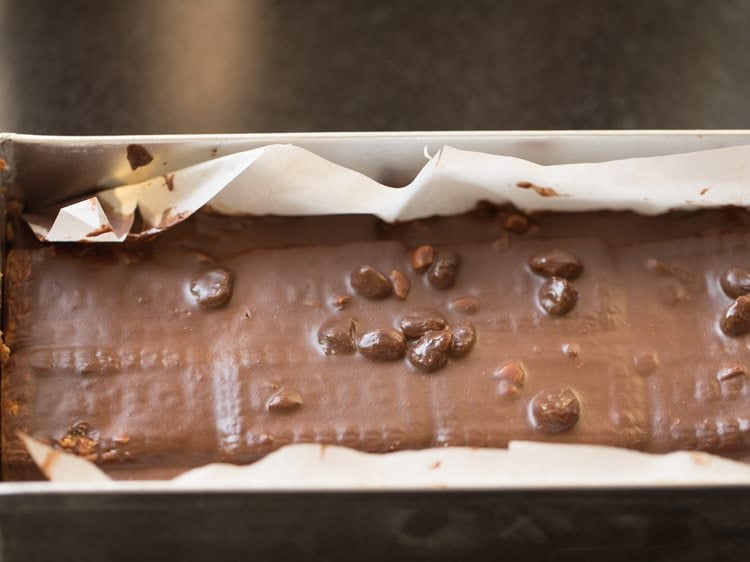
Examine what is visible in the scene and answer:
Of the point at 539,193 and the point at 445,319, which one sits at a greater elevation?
the point at 539,193

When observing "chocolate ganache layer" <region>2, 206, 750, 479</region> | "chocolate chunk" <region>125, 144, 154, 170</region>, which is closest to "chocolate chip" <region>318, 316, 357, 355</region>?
"chocolate ganache layer" <region>2, 206, 750, 479</region>

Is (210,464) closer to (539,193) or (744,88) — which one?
(539,193)

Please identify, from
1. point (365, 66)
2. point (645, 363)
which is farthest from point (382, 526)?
point (365, 66)

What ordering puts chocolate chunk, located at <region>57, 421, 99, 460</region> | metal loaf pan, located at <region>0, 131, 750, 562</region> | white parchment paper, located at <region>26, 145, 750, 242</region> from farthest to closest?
white parchment paper, located at <region>26, 145, 750, 242</region> < chocolate chunk, located at <region>57, 421, 99, 460</region> < metal loaf pan, located at <region>0, 131, 750, 562</region>

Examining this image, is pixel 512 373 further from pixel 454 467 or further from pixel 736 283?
pixel 736 283

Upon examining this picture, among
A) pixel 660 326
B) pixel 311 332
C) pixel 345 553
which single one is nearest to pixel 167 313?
pixel 311 332

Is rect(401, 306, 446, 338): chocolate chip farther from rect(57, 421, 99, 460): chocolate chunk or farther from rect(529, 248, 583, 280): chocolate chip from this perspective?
rect(57, 421, 99, 460): chocolate chunk

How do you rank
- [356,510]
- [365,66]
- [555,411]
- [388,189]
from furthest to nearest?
[365,66] → [388,189] → [555,411] → [356,510]
